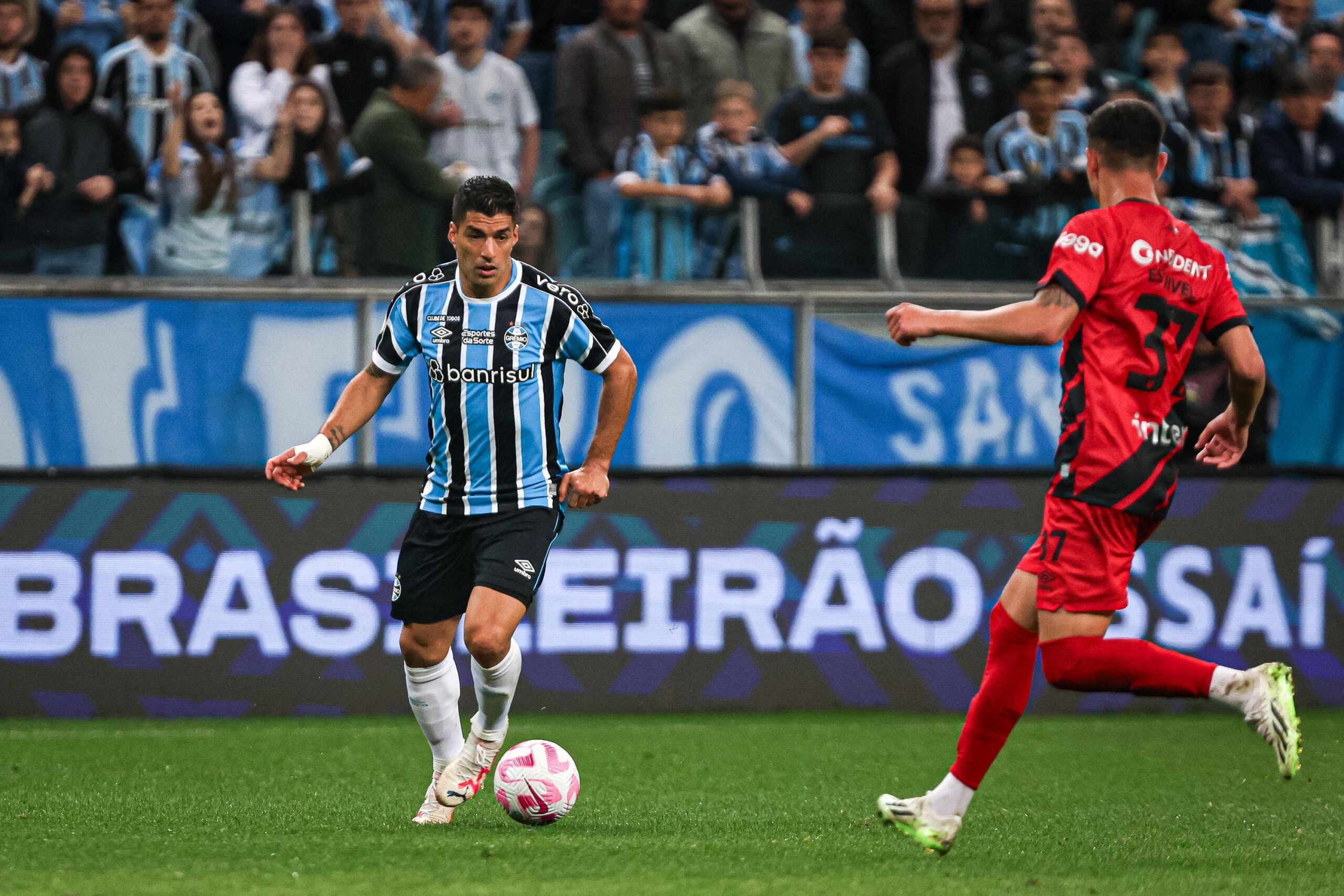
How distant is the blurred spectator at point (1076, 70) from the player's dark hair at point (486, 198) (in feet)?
21.9

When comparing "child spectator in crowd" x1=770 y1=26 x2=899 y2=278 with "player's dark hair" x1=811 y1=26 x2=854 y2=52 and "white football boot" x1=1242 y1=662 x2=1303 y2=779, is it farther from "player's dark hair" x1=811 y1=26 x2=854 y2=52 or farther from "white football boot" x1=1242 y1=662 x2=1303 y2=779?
"white football boot" x1=1242 y1=662 x2=1303 y2=779

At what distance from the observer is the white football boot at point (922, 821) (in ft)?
15.2

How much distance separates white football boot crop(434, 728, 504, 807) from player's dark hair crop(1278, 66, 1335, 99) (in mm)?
8220

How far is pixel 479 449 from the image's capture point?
18.0ft

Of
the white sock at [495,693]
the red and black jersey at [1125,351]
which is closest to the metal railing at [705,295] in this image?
the white sock at [495,693]

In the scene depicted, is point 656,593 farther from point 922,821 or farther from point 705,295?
point 922,821

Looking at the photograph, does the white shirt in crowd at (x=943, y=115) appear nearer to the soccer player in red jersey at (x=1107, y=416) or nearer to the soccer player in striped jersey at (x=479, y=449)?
the soccer player in striped jersey at (x=479, y=449)

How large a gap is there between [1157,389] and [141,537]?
5.94 meters

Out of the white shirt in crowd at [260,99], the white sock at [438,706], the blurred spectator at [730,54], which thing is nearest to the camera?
the white sock at [438,706]

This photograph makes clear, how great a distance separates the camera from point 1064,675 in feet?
14.4

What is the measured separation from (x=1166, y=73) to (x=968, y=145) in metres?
→ 1.82

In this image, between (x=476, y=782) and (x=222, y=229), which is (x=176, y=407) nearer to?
(x=222, y=229)

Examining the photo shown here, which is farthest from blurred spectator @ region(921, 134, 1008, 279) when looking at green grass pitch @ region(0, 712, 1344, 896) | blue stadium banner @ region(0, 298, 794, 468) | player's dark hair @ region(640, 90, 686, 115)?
green grass pitch @ region(0, 712, 1344, 896)

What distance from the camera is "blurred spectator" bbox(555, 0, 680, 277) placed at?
10031 millimetres
